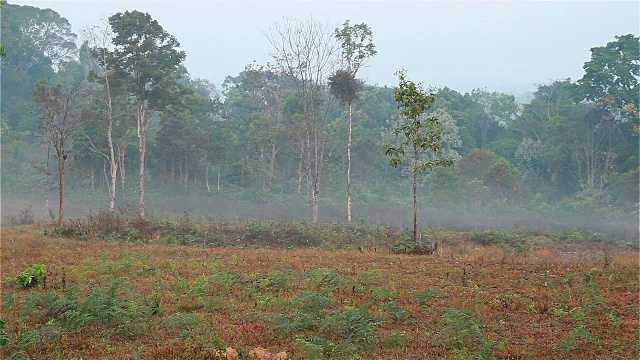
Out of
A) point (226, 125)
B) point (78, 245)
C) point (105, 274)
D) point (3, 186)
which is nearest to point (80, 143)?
point (3, 186)

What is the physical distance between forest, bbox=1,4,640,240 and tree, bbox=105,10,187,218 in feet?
0.28

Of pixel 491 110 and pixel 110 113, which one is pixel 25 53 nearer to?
pixel 110 113

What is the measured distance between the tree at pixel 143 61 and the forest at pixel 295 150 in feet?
0.28

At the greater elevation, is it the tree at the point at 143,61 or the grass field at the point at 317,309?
the tree at the point at 143,61

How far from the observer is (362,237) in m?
23.3

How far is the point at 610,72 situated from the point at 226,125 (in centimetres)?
3618

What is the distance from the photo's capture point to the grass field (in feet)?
22.8

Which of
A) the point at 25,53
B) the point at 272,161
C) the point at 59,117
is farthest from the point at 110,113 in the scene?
the point at 25,53

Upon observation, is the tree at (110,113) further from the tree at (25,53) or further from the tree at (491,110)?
the tree at (491,110)

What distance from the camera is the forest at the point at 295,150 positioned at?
111ft

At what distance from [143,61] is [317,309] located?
89.8 ft

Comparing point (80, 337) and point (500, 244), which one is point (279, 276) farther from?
point (500, 244)

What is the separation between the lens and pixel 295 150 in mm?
49656

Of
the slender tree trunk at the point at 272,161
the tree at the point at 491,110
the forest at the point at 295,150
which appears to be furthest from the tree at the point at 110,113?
the tree at the point at 491,110
